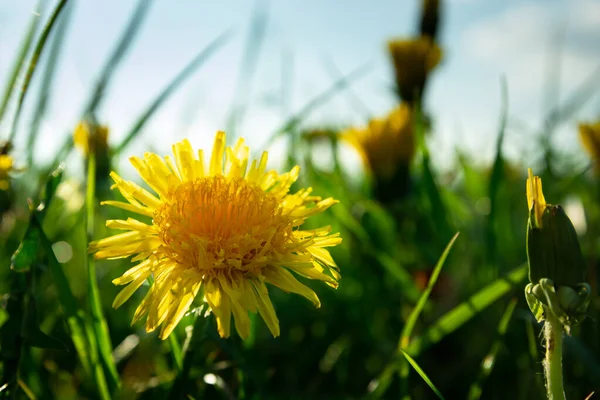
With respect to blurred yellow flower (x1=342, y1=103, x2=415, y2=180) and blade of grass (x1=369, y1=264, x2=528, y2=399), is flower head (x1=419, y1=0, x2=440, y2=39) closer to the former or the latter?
blurred yellow flower (x1=342, y1=103, x2=415, y2=180)

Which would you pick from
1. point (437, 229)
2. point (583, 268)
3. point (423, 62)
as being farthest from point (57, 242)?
point (423, 62)

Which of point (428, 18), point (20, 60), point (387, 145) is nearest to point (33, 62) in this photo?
point (20, 60)

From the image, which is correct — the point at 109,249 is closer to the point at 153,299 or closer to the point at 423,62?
the point at 153,299

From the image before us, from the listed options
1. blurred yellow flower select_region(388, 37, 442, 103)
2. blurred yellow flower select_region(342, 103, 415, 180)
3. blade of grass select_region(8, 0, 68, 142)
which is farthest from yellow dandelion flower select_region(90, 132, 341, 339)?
blurred yellow flower select_region(388, 37, 442, 103)

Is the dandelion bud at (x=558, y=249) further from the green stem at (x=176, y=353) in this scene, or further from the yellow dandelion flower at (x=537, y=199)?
the green stem at (x=176, y=353)

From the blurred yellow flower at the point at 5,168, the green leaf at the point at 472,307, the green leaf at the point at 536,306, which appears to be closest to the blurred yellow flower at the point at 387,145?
the green leaf at the point at 472,307

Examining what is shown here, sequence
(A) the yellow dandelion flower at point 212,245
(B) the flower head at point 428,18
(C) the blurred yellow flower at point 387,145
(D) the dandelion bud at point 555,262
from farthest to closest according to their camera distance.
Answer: (B) the flower head at point 428,18 < (C) the blurred yellow flower at point 387,145 < (A) the yellow dandelion flower at point 212,245 < (D) the dandelion bud at point 555,262
